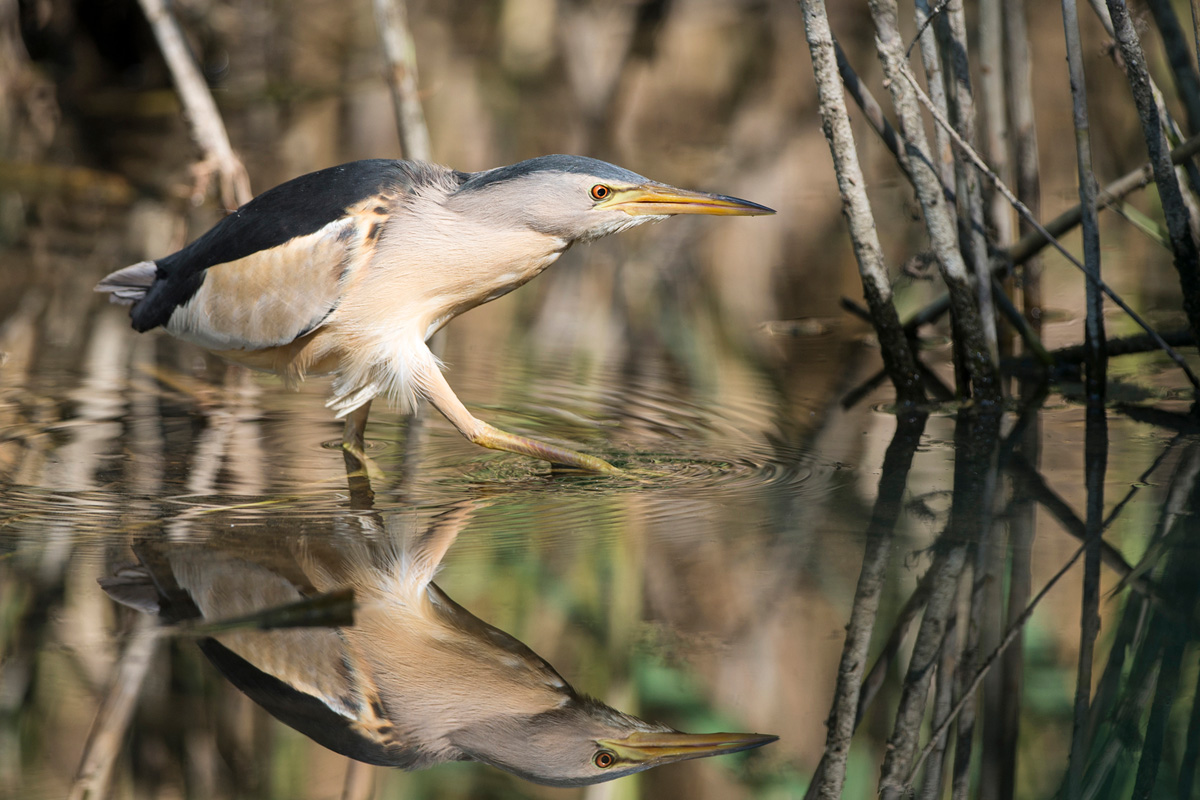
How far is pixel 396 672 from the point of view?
7.34 ft

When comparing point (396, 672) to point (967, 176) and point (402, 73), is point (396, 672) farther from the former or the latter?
point (402, 73)

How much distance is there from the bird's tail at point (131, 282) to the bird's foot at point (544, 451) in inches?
52.8

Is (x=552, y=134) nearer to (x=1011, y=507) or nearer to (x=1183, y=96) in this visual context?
(x=1183, y=96)

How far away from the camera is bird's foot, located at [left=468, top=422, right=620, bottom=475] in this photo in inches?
128

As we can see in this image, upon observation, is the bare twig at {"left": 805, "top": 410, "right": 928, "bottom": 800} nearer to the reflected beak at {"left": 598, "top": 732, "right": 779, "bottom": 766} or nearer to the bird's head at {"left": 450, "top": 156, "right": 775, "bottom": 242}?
the reflected beak at {"left": 598, "top": 732, "right": 779, "bottom": 766}

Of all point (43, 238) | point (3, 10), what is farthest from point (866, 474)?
point (3, 10)

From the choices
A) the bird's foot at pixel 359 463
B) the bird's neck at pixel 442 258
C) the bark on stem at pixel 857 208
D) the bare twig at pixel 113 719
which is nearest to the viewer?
the bare twig at pixel 113 719

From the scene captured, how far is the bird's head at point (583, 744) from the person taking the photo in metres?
1.96

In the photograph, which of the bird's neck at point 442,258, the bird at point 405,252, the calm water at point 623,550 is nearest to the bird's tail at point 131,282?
the calm water at point 623,550

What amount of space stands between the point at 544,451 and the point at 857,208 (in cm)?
115

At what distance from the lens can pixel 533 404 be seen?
3994 mm

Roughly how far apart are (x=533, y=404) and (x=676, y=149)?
4.37 meters

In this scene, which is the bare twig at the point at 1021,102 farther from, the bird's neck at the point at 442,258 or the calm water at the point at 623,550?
the bird's neck at the point at 442,258

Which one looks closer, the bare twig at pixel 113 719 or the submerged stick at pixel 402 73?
the bare twig at pixel 113 719
